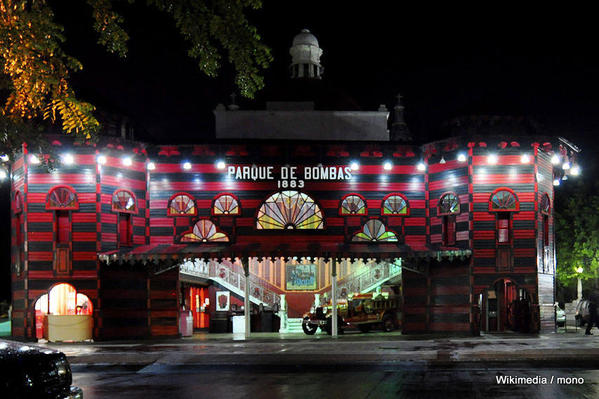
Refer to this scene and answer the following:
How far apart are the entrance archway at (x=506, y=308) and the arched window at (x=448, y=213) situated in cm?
258

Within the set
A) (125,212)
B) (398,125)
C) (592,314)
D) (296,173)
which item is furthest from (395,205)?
Answer: (398,125)

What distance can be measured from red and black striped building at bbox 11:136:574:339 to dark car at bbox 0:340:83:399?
17264 millimetres

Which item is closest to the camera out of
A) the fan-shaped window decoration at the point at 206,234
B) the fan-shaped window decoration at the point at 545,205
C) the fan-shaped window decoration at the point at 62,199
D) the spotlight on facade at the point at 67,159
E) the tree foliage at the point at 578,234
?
the fan-shaped window decoration at the point at 62,199

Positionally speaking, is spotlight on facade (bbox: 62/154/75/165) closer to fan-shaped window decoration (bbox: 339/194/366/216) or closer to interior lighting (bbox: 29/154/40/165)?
interior lighting (bbox: 29/154/40/165)

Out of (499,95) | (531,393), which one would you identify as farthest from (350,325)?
(531,393)

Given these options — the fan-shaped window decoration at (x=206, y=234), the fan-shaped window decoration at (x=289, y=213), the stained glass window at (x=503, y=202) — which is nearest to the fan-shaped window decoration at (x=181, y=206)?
the fan-shaped window decoration at (x=206, y=234)

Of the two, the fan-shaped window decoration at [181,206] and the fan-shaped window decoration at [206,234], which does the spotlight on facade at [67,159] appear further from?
the fan-shaped window decoration at [206,234]

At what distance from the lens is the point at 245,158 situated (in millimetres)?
29344

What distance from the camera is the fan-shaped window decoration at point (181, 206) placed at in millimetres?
29047

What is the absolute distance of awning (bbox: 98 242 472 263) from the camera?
85.9 feet

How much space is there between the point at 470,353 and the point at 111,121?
1688cm

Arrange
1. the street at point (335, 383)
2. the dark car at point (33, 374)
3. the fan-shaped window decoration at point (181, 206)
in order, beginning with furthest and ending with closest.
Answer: the fan-shaped window decoration at point (181, 206) → the street at point (335, 383) → the dark car at point (33, 374)

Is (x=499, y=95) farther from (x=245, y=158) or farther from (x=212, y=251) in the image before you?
(x=212, y=251)

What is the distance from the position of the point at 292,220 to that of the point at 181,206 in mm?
4640
